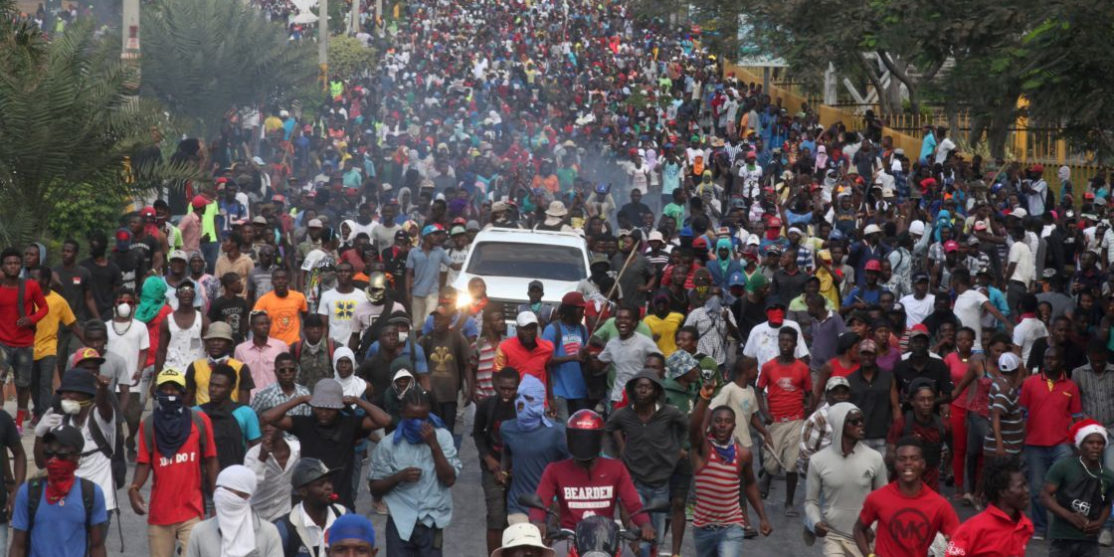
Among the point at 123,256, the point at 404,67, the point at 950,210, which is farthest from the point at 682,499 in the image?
the point at 404,67

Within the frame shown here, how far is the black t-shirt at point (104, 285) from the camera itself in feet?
55.3

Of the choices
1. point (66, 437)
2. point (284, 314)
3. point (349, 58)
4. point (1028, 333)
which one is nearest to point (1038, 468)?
point (1028, 333)

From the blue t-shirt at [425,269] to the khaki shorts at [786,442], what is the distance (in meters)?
5.89

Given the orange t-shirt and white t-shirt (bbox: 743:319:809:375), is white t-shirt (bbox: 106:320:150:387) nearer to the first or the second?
the orange t-shirt

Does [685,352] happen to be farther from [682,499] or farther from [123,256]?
[123,256]

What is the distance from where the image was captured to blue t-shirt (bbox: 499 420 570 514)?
10.9 meters

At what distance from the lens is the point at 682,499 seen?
1140 centimetres

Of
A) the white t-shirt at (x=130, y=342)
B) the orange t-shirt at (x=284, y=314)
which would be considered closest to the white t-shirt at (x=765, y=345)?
the orange t-shirt at (x=284, y=314)

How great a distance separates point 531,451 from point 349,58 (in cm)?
4028

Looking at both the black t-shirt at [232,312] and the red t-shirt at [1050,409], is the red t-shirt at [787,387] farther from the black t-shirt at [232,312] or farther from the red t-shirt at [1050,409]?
the black t-shirt at [232,312]

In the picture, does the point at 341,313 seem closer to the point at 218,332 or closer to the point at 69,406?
the point at 218,332

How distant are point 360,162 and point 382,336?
1829cm

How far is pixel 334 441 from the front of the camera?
1089 centimetres

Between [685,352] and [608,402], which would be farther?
[608,402]
